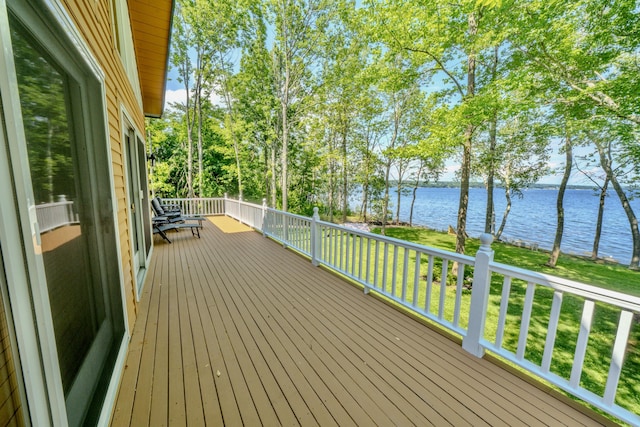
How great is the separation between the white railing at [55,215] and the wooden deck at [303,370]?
125 centimetres

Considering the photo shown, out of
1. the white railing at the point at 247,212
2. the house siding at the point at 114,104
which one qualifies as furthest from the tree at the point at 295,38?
the house siding at the point at 114,104

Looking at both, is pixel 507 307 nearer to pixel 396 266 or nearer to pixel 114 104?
pixel 396 266

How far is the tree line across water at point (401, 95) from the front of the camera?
5.10 meters

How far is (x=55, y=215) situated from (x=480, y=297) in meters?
2.87

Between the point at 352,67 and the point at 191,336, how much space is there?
11.9 metres

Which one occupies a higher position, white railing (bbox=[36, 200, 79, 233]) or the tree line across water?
the tree line across water

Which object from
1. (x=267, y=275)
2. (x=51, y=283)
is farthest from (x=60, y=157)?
(x=267, y=275)

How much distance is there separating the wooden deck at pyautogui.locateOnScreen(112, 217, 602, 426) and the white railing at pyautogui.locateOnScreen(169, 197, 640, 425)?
0.57ft

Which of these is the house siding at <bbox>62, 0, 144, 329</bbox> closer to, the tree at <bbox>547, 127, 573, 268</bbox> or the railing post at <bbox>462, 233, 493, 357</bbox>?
the railing post at <bbox>462, 233, 493, 357</bbox>

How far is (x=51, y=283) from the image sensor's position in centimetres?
113

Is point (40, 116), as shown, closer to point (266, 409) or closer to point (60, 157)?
point (60, 157)

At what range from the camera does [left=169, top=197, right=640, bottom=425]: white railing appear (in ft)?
5.48

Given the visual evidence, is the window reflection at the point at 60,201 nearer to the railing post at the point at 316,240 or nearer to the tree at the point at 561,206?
the railing post at the point at 316,240

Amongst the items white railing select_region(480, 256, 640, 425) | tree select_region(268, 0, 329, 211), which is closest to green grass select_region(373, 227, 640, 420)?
white railing select_region(480, 256, 640, 425)
